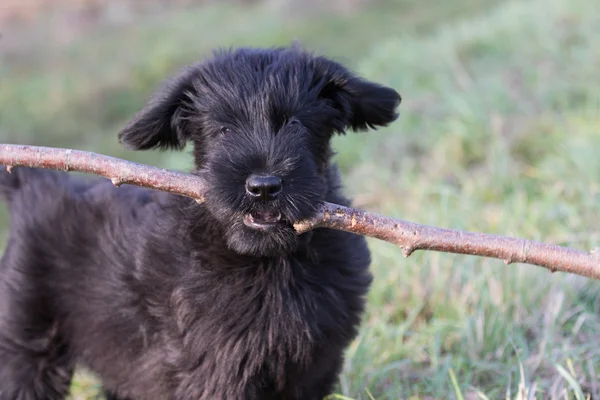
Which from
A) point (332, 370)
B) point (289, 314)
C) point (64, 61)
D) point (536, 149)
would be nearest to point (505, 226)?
point (536, 149)

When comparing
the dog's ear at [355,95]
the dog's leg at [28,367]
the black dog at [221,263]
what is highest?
the dog's ear at [355,95]

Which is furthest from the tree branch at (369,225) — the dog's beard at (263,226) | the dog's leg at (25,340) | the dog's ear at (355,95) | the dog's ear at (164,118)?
the dog's leg at (25,340)

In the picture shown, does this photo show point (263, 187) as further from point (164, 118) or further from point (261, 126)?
point (164, 118)

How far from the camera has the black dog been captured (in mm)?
2932

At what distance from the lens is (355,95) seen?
334 cm

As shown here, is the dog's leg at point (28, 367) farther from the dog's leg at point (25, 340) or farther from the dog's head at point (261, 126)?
the dog's head at point (261, 126)

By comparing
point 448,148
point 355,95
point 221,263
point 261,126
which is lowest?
point 221,263

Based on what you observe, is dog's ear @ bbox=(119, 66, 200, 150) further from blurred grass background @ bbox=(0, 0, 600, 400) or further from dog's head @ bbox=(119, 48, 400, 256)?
blurred grass background @ bbox=(0, 0, 600, 400)

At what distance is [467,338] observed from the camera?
4.27m

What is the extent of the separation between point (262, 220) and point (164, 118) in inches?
31.4

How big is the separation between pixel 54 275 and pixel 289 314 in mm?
1430

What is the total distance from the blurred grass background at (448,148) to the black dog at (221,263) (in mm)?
830

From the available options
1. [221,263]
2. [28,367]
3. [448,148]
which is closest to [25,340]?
[28,367]

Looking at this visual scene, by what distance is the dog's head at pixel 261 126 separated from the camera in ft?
9.17
